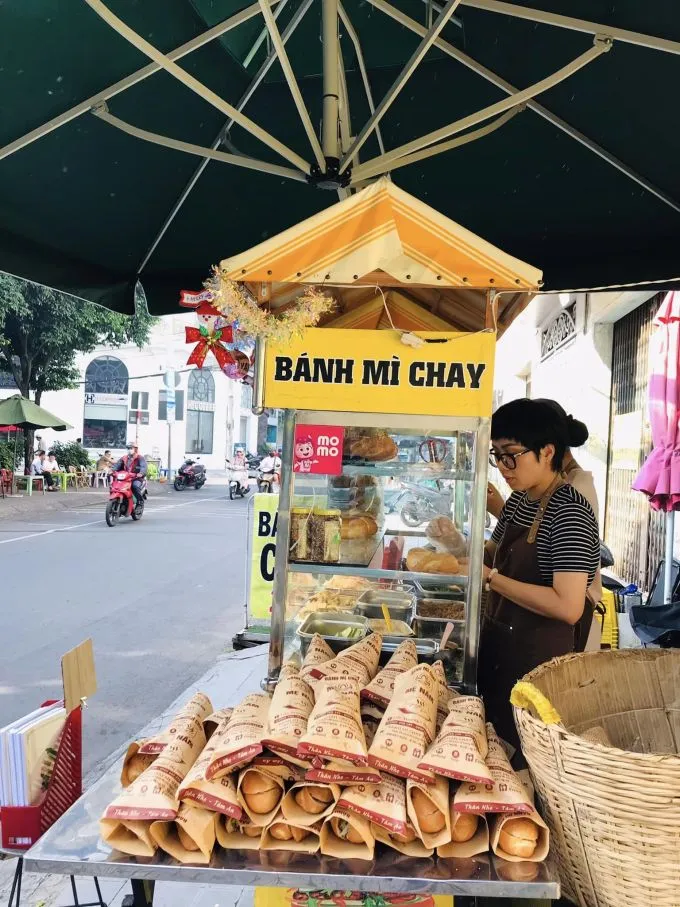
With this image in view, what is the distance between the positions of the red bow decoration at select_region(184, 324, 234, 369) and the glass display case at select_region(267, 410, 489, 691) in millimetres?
1026

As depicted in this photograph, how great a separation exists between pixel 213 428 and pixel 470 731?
39884mm

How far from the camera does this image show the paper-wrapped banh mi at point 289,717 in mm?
1508

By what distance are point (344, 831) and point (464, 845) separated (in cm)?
26

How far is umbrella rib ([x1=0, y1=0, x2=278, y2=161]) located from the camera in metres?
2.45

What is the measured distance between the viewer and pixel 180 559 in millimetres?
10852

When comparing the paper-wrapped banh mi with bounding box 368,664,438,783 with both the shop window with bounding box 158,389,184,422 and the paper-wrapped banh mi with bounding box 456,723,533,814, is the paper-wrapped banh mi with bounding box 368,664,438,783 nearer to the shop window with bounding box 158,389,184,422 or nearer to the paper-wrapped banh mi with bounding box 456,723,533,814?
the paper-wrapped banh mi with bounding box 456,723,533,814

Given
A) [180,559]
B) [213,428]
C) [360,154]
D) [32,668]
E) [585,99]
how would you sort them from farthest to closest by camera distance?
[213,428], [180,559], [32,668], [360,154], [585,99]

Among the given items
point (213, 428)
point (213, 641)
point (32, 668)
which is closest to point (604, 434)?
point (213, 641)

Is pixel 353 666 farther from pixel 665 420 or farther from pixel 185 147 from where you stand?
pixel 665 420

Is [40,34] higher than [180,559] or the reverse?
higher

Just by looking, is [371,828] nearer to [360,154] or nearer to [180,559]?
[360,154]

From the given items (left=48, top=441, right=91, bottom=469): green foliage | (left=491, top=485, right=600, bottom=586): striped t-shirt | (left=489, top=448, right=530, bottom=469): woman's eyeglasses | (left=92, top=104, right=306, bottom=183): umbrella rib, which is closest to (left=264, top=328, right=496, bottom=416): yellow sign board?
(left=489, top=448, right=530, bottom=469): woman's eyeglasses

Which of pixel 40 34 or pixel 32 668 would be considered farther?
pixel 32 668

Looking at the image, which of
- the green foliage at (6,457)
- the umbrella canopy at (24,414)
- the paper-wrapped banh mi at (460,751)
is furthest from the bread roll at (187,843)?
the green foliage at (6,457)
